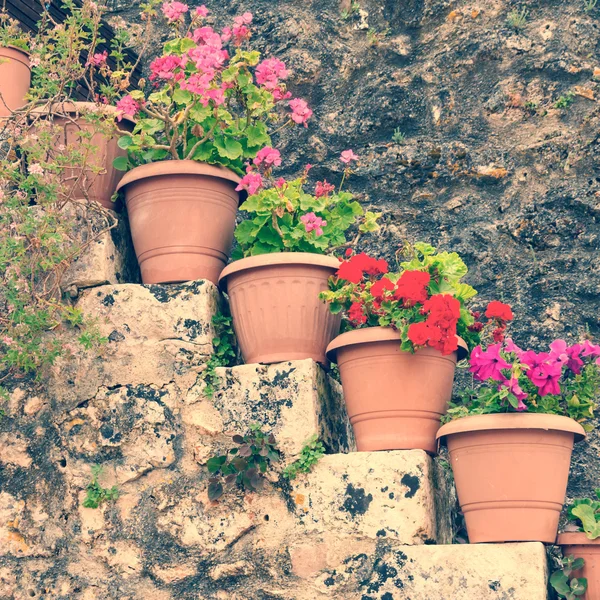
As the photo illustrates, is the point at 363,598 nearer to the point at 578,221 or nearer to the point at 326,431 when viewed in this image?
the point at 326,431

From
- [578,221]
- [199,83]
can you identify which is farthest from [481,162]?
[199,83]

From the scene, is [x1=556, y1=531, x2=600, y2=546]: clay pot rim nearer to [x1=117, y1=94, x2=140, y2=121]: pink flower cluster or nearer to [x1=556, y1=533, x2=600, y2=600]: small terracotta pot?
[x1=556, y1=533, x2=600, y2=600]: small terracotta pot

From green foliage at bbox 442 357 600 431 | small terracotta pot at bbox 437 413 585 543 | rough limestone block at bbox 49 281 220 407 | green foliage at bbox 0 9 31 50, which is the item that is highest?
green foliage at bbox 0 9 31 50

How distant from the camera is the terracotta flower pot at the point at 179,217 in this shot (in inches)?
152

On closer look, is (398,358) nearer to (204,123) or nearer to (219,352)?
(219,352)

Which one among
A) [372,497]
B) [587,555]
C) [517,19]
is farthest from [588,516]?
[517,19]

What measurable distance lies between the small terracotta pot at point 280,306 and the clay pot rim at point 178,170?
1.46 feet

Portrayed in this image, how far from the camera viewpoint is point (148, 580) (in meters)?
3.45

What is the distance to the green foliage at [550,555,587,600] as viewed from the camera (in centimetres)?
321

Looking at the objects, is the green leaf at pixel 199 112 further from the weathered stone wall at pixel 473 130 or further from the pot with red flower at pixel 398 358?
the weathered stone wall at pixel 473 130

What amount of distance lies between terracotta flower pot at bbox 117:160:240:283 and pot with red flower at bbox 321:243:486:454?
2.20 ft

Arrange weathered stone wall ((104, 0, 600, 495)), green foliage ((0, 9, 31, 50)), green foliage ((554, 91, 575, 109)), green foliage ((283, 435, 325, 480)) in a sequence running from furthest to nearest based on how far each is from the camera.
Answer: green foliage ((554, 91, 575, 109))
weathered stone wall ((104, 0, 600, 495))
green foliage ((0, 9, 31, 50))
green foliage ((283, 435, 325, 480))

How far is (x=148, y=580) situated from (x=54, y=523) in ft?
1.44

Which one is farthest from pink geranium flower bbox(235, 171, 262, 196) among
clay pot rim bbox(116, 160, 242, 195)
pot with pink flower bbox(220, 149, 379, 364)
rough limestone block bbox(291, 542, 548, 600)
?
rough limestone block bbox(291, 542, 548, 600)
